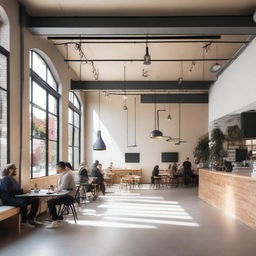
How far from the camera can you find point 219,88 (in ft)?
38.2

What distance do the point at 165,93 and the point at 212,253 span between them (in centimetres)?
1110

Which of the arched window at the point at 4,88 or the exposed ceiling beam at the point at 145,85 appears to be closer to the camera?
the arched window at the point at 4,88

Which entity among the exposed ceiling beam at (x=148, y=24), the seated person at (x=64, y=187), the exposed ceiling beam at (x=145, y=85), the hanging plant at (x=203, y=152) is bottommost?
the seated person at (x=64, y=187)

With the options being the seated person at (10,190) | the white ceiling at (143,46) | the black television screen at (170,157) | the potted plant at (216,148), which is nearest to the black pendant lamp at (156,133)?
the black television screen at (170,157)

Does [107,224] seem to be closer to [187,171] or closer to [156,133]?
[156,133]

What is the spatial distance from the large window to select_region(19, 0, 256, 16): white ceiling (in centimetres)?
118

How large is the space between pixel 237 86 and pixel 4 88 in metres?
6.07

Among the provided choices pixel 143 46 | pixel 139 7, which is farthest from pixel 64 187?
pixel 143 46

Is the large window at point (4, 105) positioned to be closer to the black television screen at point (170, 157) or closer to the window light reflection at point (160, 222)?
the window light reflection at point (160, 222)

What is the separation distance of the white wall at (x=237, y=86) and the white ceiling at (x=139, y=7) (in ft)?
5.78

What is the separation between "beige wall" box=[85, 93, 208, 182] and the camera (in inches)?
644

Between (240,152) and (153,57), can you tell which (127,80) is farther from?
A: (240,152)

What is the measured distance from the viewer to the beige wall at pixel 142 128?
16359mm

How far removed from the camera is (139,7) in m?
6.55
